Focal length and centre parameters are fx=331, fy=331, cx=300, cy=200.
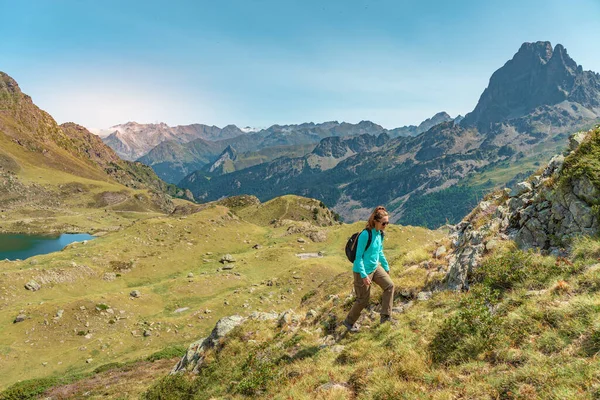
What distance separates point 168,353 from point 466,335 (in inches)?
1182

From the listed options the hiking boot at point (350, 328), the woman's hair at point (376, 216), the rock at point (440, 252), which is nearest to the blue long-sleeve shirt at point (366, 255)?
the woman's hair at point (376, 216)

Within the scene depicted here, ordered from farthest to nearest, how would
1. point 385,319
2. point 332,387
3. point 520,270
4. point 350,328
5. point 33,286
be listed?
point 33,286
point 350,328
point 385,319
point 520,270
point 332,387

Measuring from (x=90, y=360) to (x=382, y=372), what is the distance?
34212mm

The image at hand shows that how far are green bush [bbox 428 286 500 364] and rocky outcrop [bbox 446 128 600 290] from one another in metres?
3.23

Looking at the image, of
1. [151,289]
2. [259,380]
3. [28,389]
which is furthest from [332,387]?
[151,289]

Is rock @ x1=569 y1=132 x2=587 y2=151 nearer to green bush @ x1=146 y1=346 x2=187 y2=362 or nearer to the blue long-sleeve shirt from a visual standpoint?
the blue long-sleeve shirt

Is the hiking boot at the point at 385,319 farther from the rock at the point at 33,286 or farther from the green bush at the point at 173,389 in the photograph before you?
the rock at the point at 33,286

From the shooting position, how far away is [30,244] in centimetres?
13738

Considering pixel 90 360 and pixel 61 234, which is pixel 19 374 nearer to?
pixel 90 360

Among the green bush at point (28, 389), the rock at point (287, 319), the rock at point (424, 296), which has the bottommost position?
the green bush at point (28, 389)

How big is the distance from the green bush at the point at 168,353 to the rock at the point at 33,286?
86.8ft

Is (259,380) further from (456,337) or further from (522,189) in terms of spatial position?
(522,189)

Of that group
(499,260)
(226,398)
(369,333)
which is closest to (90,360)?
(226,398)

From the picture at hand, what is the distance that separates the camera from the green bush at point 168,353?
100ft
